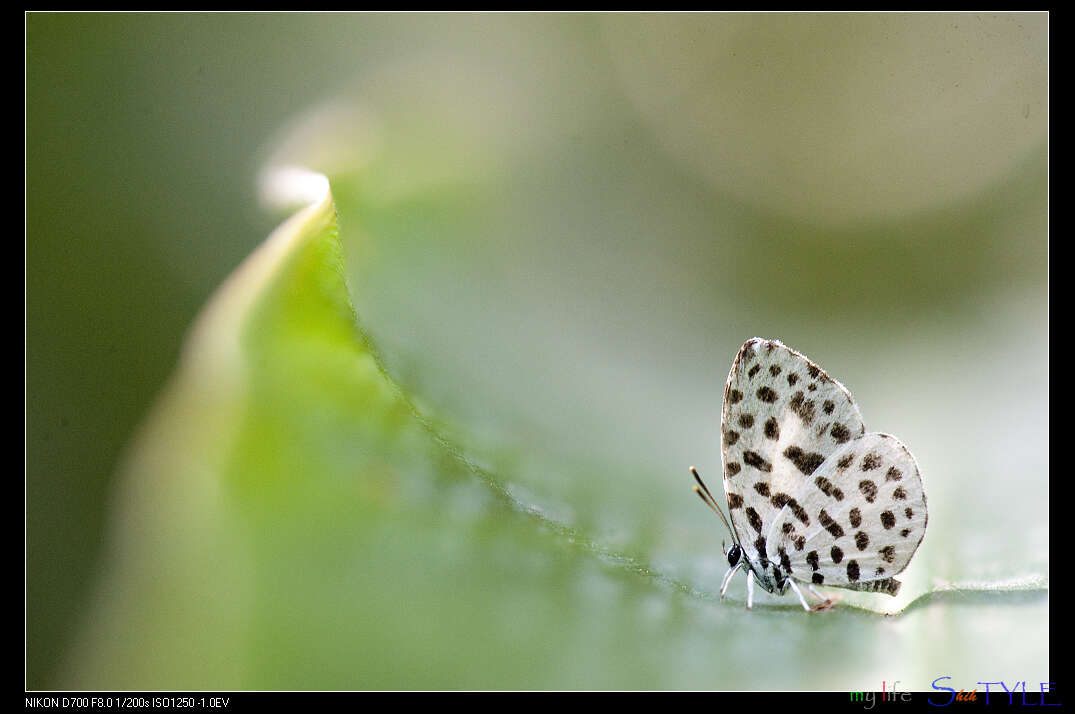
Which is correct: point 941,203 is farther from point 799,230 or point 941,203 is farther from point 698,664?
point 698,664

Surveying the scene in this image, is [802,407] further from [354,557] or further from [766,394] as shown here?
[354,557]

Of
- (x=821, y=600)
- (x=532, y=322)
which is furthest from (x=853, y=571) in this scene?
(x=532, y=322)

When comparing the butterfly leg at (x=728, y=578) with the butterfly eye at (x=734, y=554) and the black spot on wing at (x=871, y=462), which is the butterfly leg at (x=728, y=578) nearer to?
the butterfly eye at (x=734, y=554)

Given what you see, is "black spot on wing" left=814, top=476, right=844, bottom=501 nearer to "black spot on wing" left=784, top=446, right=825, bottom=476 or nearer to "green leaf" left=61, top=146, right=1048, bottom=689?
"black spot on wing" left=784, top=446, right=825, bottom=476

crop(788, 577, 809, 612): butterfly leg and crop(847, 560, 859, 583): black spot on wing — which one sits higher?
crop(847, 560, 859, 583): black spot on wing

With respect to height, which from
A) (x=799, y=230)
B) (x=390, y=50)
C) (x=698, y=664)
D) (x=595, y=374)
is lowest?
(x=698, y=664)

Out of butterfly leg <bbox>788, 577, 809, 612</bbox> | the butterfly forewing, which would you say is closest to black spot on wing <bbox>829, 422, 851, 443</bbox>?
the butterfly forewing

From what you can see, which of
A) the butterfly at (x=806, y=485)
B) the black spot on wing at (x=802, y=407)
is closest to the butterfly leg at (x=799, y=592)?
the butterfly at (x=806, y=485)

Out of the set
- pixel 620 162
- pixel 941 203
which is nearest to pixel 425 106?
pixel 620 162
